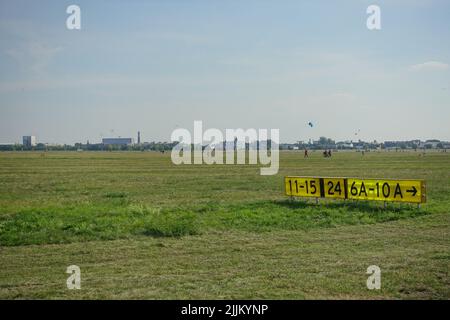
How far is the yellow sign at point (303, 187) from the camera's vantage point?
23.0 metres

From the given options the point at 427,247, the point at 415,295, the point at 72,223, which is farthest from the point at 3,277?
the point at 427,247

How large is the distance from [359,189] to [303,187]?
2789mm

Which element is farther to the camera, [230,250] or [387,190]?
[387,190]

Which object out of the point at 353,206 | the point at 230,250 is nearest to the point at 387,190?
the point at 353,206

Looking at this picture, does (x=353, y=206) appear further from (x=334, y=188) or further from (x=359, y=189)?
(x=334, y=188)

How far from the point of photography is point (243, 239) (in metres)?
14.7

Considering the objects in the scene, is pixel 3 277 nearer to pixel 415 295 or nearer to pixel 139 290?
pixel 139 290

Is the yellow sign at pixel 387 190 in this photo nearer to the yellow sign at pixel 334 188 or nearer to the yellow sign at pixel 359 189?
the yellow sign at pixel 359 189

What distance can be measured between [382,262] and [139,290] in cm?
572

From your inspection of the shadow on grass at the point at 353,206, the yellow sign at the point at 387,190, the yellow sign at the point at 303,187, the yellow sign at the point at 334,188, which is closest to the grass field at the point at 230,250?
the shadow on grass at the point at 353,206

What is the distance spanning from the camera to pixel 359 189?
72.1ft

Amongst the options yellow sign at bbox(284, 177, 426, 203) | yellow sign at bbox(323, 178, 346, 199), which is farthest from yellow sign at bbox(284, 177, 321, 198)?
yellow sign at bbox(323, 178, 346, 199)

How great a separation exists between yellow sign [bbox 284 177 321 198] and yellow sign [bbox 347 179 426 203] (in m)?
1.51
